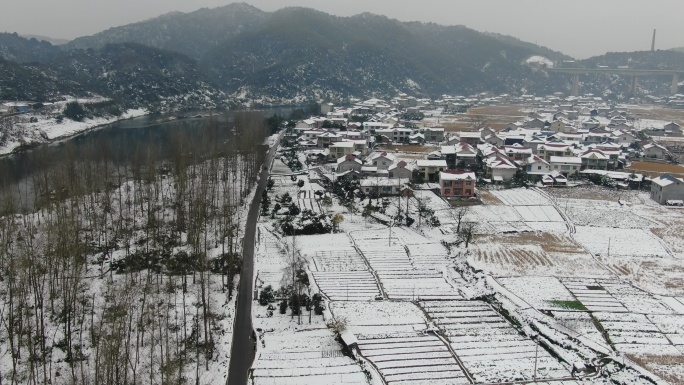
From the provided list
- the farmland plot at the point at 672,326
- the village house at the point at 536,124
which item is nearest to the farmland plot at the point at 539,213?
the farmland plot at the point at 672,326

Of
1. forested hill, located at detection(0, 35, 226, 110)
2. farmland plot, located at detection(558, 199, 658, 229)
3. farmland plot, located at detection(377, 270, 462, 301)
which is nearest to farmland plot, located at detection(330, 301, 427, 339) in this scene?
farmland plot, located at detection(377, 270, 462, 301)

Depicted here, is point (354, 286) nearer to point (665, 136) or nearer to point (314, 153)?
point (314, 153)

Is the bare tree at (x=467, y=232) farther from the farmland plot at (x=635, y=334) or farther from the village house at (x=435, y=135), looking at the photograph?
the village house at (x=435, y=135)

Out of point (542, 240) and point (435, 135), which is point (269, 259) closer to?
point (542, 240)

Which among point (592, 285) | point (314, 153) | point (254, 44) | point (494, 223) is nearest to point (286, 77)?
point (254, 44)

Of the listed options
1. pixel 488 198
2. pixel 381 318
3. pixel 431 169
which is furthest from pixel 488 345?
pixel 431 169
